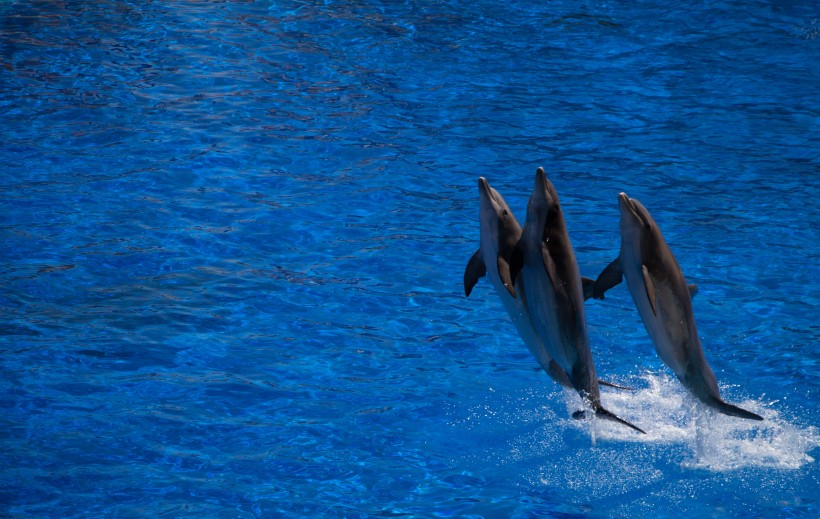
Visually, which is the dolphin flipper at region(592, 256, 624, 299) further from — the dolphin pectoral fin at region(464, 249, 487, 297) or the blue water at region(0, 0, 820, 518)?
the blue water at region(0, 0, 820, 518)

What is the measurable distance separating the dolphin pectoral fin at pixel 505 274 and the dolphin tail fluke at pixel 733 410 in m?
1.18

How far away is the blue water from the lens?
5.49 metres

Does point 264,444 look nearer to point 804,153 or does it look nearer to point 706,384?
point 706,384

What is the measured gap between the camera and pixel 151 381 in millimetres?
6254

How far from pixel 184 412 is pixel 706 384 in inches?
130

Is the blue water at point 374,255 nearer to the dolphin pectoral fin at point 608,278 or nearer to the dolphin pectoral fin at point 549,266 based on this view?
the dolphin pectoral fin at point 608,278

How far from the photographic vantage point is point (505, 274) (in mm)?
4168

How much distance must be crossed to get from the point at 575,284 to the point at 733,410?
95cm

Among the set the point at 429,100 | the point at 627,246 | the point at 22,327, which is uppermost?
the point at 627,246

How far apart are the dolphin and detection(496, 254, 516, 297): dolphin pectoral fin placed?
0.15 feet

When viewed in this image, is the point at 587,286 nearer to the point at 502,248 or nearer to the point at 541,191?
the point at 502,248

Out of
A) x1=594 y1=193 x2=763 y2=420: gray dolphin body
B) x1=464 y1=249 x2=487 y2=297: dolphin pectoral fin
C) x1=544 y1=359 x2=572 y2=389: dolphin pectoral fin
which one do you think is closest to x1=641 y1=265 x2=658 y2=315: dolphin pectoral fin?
x1=594 y1=193 x2=763 y2=420: gray dolphin body

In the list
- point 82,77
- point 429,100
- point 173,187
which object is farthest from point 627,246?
point 82,77

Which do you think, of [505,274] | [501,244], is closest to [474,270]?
[501,244]
